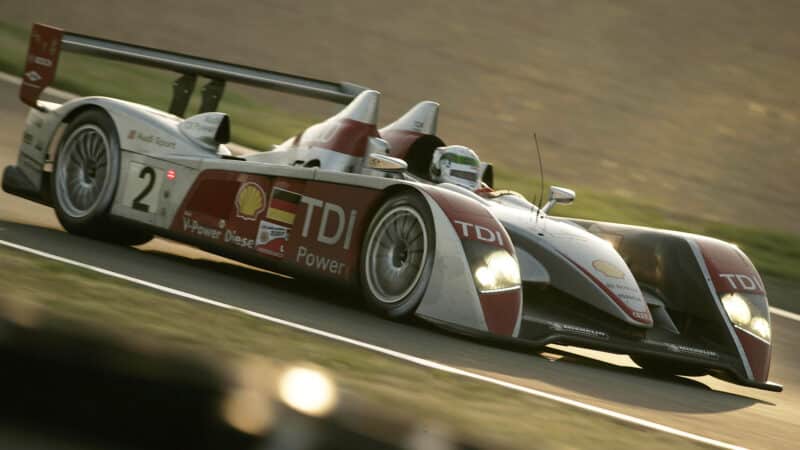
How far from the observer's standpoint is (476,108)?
2195cm

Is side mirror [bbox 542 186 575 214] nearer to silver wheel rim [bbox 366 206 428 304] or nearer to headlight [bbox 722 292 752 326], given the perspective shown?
headlight [bbox 722 292 752 326]

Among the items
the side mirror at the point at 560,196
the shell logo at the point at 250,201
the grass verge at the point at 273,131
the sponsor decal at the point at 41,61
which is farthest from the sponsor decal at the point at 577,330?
the grass verge at the point at 273,131

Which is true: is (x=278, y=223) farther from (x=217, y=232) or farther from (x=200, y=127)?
(x=200, y=127)

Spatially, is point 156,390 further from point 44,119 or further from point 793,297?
point 793,297

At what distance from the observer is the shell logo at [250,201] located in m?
7.54

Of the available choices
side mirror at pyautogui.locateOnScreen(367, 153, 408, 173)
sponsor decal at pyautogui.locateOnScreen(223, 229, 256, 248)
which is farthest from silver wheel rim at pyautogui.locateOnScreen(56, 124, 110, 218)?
side mirror at pyautogui.locateOnScreen(367, 153, 408, 173)

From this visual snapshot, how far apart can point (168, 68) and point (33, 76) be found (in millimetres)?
906

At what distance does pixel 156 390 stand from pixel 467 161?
5.73 m

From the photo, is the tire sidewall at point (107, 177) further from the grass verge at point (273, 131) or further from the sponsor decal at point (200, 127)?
the grass verge at point (273, 131)

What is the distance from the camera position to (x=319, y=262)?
714 centimetres

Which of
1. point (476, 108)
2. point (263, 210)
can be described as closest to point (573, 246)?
point (263, 210)

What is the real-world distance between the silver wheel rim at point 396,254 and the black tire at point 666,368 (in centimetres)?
156

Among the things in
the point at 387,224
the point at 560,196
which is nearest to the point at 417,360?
the point at 387,224

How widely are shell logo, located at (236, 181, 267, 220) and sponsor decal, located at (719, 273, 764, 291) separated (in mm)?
2706
